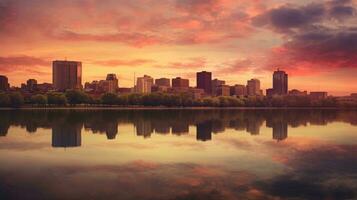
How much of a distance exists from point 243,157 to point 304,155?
7.21m

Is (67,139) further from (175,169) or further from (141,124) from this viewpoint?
(141,124)

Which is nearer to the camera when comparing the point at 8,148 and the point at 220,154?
the point at 220,154

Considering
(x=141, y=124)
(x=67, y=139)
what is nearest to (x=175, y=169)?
(x=67, y=139)

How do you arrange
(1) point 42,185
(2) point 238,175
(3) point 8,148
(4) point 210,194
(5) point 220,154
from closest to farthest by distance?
1. (4) point 210,194
2. (1) point 42,185
3. (2) point 238,175
4. (5) point 220,154
5. (3) point 8,148

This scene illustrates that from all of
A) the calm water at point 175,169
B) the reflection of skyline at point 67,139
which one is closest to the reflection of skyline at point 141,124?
the reflection of skyline at point 67,139

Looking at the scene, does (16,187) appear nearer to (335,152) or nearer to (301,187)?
(301,187)

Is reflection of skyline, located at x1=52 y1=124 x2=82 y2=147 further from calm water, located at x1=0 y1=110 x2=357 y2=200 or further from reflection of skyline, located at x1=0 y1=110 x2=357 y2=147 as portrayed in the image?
calm water, located at x1=0 y1=110 x2=357 y2=200

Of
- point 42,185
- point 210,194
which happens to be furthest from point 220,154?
point 42,185

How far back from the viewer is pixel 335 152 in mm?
43438

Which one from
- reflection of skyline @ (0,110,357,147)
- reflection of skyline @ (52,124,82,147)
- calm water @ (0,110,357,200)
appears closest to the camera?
calm water @ (0,110,357,200)

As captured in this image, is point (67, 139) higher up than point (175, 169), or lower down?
higher up

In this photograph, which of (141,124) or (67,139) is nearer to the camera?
(67,139)

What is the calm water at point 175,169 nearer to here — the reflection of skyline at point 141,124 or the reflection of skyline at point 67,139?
the reflection of skyline at point 67,139

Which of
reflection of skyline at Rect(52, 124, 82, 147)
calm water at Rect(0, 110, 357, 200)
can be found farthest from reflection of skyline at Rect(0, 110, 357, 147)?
calm water at Rect(0, 110, 357, 200)
